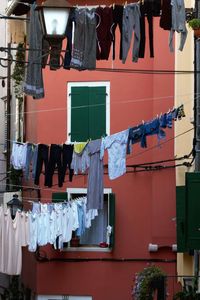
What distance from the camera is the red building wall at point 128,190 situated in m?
22.2

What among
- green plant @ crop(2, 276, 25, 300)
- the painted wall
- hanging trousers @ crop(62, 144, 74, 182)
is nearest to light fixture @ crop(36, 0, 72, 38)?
the painted wall

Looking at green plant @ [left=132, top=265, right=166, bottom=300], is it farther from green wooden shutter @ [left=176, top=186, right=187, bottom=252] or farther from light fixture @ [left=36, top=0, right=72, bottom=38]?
light fixture @ [left=36, top=0, right=72, bottom=38]

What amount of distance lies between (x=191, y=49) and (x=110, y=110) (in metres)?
3.28

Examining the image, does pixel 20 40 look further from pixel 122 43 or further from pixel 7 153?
pixel 7 153

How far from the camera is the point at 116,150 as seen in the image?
19.2 m

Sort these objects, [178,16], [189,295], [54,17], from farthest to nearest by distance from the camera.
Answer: [189,295], [178,16], [54,17]

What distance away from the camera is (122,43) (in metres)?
14.5

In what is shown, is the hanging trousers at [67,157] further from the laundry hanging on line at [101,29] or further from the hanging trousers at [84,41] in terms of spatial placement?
the hanging trousers at [84,41]

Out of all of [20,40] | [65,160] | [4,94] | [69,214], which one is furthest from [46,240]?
[4,94]

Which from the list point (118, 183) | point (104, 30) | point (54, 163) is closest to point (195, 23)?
point (104, 30)

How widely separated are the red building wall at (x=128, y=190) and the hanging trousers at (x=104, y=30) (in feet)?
25.7

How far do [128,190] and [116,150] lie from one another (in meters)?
3.64

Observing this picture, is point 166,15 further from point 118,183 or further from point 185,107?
point 118,183

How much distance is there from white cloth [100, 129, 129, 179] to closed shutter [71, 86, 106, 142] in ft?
9.67
